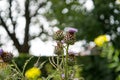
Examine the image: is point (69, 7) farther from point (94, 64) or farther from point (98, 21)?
point (94, 64)

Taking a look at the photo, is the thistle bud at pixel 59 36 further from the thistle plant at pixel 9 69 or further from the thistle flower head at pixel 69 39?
the thistle plant at pixel 9 69

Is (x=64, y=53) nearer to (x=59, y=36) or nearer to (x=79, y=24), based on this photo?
(x=59, y=36)

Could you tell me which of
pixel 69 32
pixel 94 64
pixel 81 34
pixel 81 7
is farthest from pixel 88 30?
pixel 69 32

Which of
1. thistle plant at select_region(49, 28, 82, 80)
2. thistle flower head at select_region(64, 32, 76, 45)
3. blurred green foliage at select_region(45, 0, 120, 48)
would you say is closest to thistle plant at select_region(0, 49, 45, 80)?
thistle plant at select_region(49, 28, 82, 80)

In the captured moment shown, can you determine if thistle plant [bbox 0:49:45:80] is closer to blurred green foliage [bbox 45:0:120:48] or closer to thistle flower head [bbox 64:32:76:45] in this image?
thistle flower head [bbox 64:32:76:45]

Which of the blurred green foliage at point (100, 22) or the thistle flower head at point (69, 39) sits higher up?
the blurred green foliage at point (100, 22)

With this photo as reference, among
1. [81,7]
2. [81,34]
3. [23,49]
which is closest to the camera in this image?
[81,34]

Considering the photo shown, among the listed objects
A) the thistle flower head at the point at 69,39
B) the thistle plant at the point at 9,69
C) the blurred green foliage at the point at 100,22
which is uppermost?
the blurred green foliage at the point at 100,22

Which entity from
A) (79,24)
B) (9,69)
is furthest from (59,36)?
(79,24)

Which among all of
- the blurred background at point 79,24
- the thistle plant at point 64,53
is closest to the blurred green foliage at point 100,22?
the blurred background at point 79,24

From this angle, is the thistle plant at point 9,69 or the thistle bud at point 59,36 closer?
the thistle plant at point 9,69

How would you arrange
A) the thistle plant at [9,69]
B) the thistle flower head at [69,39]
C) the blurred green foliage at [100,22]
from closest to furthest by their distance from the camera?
1. the thistle plant at [9,69]
2. the thistle flower head at [69,39]
3. the blurred green foliage at [100,22]

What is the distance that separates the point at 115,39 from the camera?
18828 mm

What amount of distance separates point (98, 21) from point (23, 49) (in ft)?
26.6
